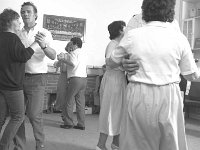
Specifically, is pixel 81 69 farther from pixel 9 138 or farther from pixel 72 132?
pixel 9 138

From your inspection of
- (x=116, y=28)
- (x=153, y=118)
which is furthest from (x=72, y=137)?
(x=153, y=118)

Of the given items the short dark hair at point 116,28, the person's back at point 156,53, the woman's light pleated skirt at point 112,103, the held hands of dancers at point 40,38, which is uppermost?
the short dark hair at point 116,28

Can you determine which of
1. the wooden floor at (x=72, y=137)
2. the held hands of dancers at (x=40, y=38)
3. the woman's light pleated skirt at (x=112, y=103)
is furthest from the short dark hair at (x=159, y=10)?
the wooden floor at (x=72, y=137)

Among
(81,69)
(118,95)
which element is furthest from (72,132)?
(118,95)

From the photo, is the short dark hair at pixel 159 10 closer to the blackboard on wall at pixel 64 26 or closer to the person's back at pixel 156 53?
the person's back at pixel 156 53

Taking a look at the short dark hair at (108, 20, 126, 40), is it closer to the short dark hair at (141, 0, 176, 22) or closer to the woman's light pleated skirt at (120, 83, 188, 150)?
the short dark hair at (141, 0, 176, 22)

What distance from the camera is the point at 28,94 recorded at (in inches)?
96.3

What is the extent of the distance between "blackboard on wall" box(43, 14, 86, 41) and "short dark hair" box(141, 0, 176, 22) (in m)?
4.29

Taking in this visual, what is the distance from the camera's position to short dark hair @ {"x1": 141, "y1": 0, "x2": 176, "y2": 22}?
5.10ft

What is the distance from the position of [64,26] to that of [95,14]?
2.48 ft

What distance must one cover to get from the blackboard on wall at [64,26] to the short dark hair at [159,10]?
4287 mm

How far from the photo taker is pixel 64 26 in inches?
229

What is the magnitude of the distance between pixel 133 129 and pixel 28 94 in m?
1.19

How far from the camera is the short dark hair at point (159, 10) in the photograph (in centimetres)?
156
